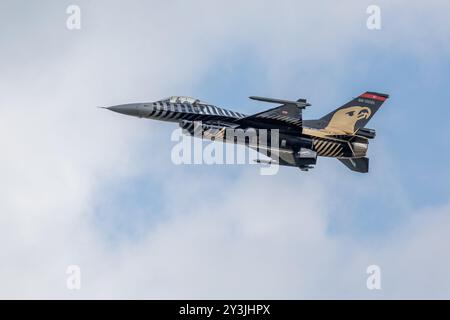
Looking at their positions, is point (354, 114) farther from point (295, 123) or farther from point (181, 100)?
point (181, 100)

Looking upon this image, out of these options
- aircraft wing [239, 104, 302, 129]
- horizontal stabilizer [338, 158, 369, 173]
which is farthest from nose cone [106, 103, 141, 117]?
horizontal stabilizer [338, 158, 369, 173]

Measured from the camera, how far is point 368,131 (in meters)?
62.2

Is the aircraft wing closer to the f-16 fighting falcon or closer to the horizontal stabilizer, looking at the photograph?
the f-16 fighting falcon

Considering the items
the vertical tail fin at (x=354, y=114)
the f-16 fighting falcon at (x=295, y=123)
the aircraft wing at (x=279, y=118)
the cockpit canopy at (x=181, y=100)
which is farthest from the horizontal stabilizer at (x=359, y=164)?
the cockpit canopy at (x=181, y=100)

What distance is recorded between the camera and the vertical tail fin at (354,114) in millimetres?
62500

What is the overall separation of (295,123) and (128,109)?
1006cm

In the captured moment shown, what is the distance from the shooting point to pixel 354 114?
6278 cm

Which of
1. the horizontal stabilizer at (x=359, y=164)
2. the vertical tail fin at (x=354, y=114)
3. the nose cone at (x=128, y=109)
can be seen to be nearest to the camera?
the nose cone at (x=128, y=109)

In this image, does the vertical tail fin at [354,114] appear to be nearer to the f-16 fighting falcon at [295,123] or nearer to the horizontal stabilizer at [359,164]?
the f-16 fighting falcon at [295,123]

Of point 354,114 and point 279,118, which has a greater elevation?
point 354,114

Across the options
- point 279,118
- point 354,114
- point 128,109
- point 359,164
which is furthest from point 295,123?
point 128,109
